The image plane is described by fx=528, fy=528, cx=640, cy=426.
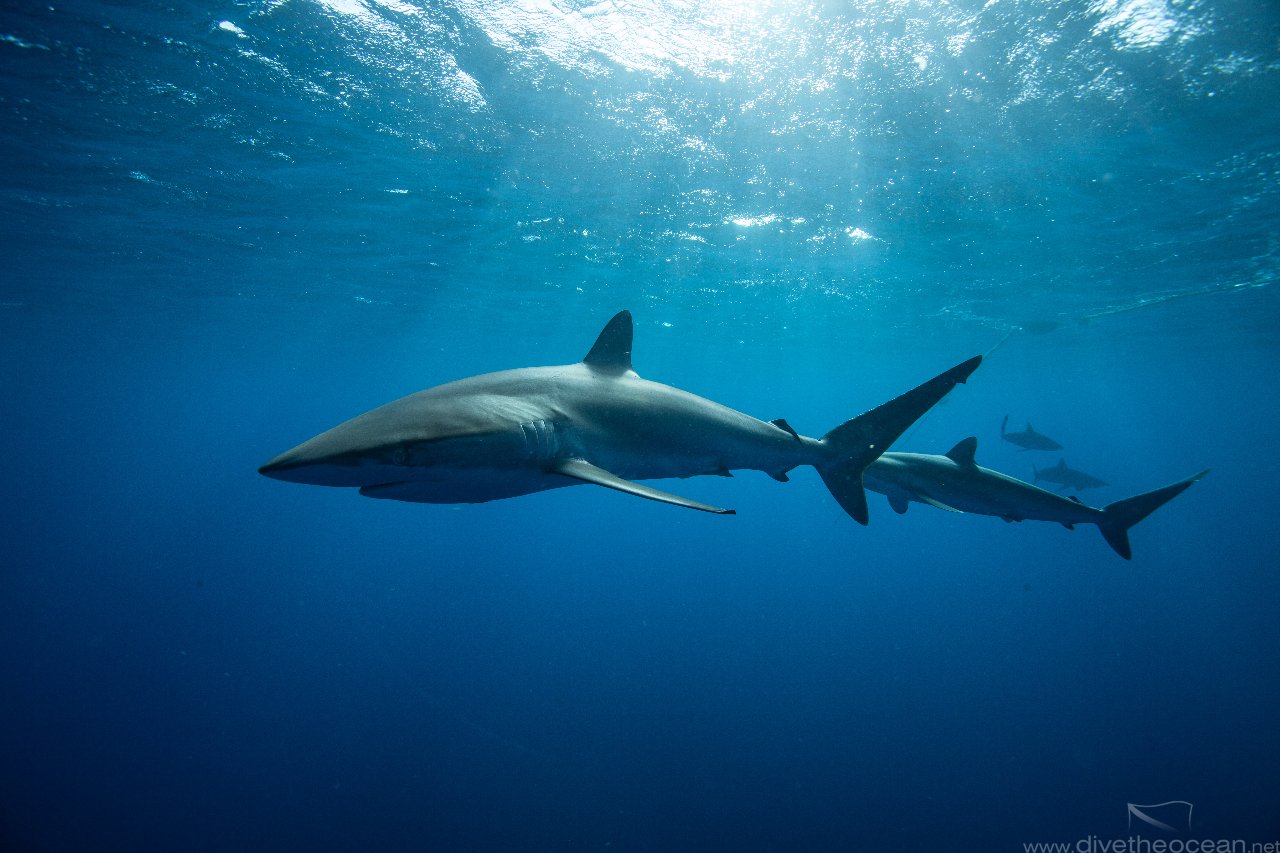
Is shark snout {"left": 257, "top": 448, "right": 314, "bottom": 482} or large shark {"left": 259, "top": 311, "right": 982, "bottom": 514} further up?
large shark {"left": 259, "top": 311, "right": 982, "bottom": 514}

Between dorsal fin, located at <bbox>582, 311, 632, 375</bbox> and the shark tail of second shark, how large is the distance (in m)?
2.11

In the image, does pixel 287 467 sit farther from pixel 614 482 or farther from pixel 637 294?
pixel 637 294

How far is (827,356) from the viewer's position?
137 feet

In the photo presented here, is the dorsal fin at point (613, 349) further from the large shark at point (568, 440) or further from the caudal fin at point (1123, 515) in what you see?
the caudal fin at point (1123, 515)

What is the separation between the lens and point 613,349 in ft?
16.0

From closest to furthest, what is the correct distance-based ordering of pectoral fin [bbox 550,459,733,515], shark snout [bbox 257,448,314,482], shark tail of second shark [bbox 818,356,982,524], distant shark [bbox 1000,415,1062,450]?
shark snout [bbox 257,448,314,482]
pectoral fin [bbox 550,459,733,515]
shark tail of second shark [bbox 818,356,982,524]
distant shark [bbox 1000,415,1062,450]

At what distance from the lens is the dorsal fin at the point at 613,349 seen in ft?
15.8

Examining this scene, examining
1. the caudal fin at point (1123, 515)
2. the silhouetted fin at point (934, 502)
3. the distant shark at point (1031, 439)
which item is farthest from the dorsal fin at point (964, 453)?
the distant shark at point (1031, 439)

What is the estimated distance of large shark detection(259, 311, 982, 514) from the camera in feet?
8.48

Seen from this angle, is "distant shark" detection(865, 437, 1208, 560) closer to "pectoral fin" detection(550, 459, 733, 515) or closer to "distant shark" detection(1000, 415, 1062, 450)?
"pectoral fin" detection(550, 459, 733, 515)

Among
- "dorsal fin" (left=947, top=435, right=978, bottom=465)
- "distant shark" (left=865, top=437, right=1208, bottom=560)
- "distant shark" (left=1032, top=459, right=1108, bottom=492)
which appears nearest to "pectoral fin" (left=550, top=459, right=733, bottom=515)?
"distant shark" (left=865, top=437, right=1208, bottom=560)

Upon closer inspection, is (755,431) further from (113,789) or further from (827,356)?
(827,356)

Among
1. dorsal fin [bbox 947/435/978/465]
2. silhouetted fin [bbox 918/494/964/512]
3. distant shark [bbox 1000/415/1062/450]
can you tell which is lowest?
silhouetted fin [bbox 918/494/964/512]

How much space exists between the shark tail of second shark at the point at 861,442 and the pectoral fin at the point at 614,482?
2.73 m
